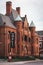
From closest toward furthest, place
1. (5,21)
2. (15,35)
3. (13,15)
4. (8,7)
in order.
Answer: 1. (5,21)
2. (15,35)
3. (8,7)
4. (13,15)

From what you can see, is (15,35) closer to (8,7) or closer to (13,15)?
(13,15)

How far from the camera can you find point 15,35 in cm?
8425

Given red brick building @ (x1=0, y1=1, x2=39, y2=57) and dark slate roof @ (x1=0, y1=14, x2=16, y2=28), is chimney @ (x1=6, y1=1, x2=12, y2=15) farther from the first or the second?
dark slate roof @ (x1=0, y1=14, x2=16, y2=28)

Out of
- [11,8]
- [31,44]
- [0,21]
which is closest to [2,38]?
[0,21]

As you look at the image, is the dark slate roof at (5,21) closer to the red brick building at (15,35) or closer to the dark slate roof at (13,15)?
the red brick building at (15,35)

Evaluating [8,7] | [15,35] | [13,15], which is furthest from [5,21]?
[13,15]

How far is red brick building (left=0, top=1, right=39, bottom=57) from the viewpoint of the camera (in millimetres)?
78188

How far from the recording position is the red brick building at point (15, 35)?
78188 millimetres

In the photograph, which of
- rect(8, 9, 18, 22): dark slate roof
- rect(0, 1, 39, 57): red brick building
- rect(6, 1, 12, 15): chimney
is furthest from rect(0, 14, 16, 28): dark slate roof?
rect(6, 1, 12, 15): chimney

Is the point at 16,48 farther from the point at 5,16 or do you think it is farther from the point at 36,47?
the point at 36,47

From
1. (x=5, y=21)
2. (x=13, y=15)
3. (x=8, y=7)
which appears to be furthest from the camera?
(x=13, y=15)

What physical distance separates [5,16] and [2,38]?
9.94m

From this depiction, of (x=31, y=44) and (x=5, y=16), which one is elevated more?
(x=5, y=16)

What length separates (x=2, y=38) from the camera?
78.6 metres
